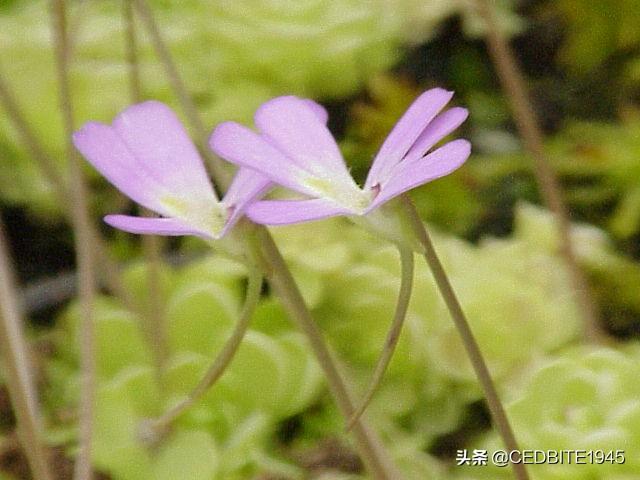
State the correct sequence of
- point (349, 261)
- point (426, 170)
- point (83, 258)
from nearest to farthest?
1. point (426, 170)
2. point (83, 258)
3. point (349, 261)

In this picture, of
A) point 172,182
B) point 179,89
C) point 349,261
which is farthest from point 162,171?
point 349,261

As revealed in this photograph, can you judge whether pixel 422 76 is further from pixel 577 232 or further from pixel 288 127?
pixel 288 127

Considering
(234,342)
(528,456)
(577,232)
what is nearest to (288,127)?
(234,342)

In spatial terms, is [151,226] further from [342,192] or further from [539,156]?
[539,156]

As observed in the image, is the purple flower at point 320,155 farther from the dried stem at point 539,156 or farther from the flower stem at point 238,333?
the dried stem at point 539,156

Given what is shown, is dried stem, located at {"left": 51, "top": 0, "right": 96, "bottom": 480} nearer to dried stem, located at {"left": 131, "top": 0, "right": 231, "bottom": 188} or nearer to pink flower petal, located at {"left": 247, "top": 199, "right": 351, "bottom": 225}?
dried stem, located at {"left": 131, "top": 0, "right": 231, "bottom": 188}

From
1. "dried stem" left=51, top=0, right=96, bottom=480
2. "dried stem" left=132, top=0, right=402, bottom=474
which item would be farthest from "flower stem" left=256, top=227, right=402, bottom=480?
"dried stem" left=51, top=0, right=96, bottom=480

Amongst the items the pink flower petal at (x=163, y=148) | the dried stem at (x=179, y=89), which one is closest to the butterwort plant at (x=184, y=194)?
the pink flower petal at (x=163, y=148)
